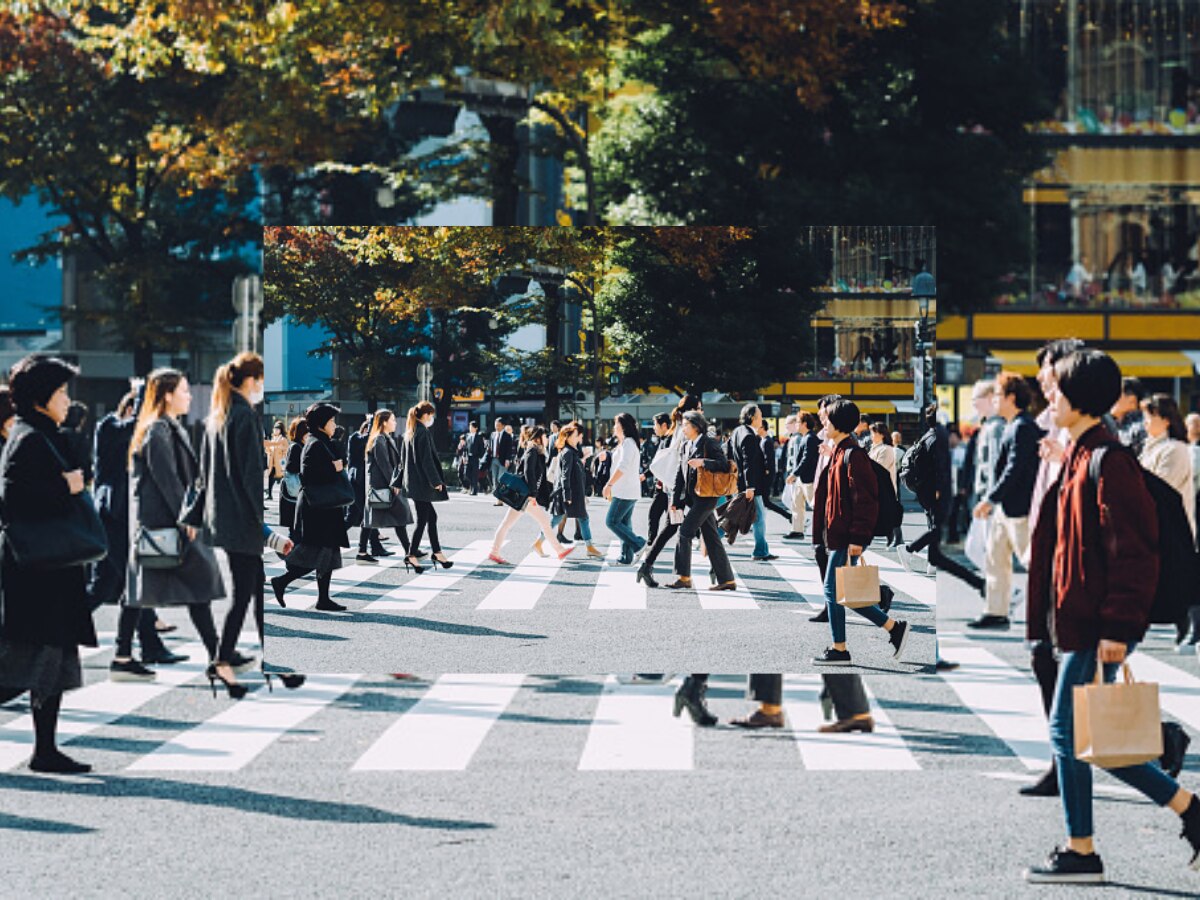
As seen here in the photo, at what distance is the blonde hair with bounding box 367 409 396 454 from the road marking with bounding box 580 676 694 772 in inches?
69.5

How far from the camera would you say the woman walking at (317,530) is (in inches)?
287

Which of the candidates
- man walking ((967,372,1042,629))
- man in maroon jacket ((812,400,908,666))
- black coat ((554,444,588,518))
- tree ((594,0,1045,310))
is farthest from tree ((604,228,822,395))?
tree ((594,0,1045,310))

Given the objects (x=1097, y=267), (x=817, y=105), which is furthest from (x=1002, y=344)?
(x=817, y=105)

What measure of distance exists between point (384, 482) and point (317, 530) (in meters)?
0.41

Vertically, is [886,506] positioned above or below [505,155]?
below

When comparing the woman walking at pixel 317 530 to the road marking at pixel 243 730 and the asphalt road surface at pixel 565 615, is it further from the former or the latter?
the road marking at pixel 243 730

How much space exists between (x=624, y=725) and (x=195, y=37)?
32.8ft

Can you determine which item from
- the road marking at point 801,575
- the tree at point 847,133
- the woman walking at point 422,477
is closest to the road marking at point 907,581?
the road marking at point 801,575

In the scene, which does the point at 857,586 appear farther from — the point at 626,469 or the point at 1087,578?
the point at 1087,578

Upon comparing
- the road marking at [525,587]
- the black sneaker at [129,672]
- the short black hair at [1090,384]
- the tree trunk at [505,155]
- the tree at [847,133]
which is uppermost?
the tree at [847,133]

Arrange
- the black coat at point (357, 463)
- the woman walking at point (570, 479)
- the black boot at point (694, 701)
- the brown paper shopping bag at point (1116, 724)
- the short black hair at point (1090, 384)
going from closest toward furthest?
the brown paper shopping bag at point (1116, 724)
the short black hair at point (1090, 384)
the woman walking at point (570, 479)
the black coat at point (357, 463)
the black boot at point (694, 701)

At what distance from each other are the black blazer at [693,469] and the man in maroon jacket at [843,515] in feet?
1.47

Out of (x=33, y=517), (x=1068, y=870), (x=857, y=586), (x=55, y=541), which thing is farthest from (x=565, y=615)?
(x=1068, y=870)

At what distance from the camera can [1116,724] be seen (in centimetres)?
560
